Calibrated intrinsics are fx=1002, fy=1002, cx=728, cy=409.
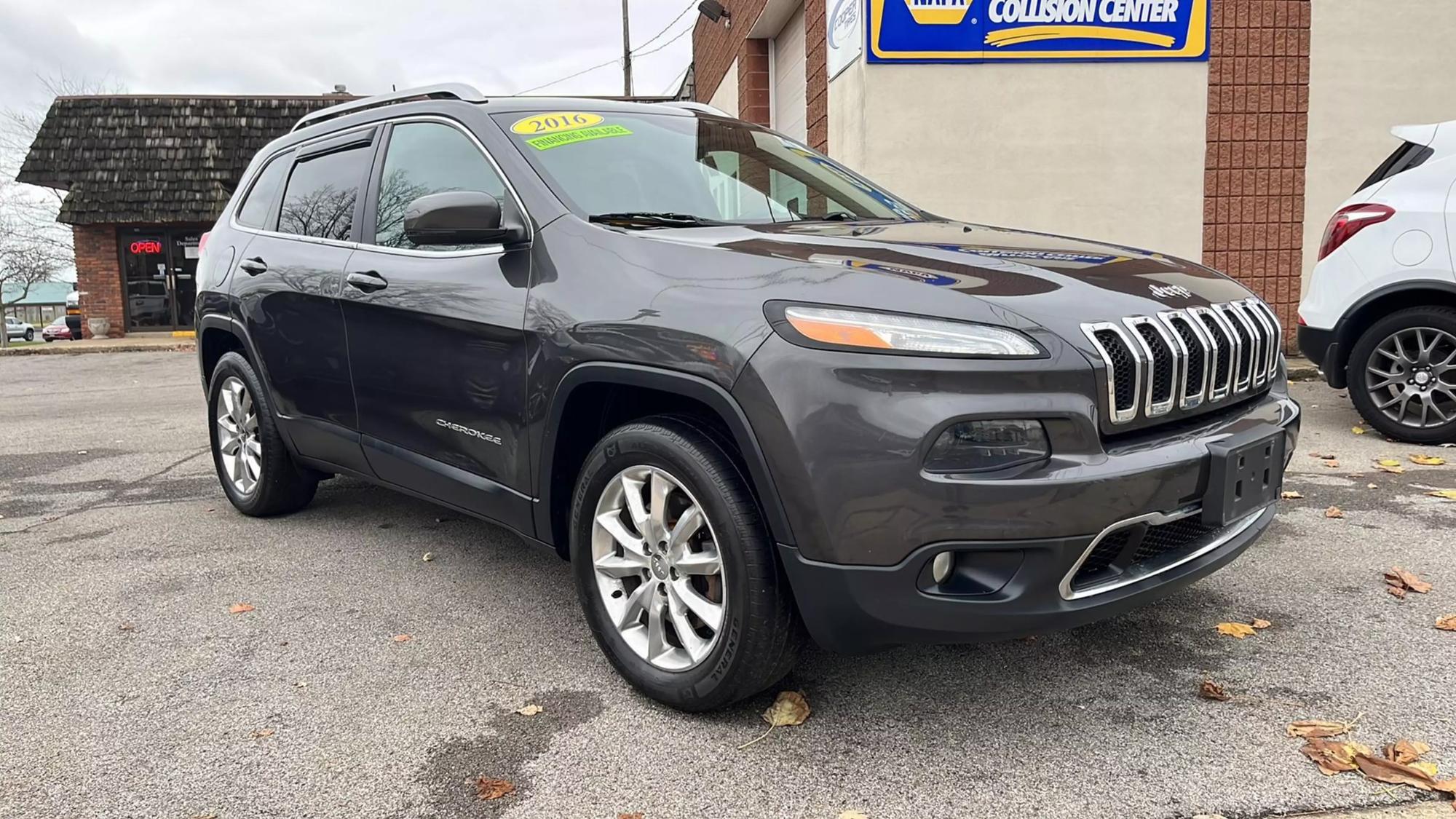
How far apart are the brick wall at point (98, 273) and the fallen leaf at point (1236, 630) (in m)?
23.0

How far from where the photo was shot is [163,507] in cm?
505

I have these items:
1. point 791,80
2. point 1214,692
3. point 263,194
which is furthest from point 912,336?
point 791,80

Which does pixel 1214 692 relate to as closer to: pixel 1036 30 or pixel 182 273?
pixel 1036 30

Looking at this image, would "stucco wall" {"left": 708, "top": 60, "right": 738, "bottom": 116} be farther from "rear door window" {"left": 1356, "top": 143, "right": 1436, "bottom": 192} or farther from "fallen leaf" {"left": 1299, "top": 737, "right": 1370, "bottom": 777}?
"fallen leaf" {"left": 1299, "top": 737, "right": 1370, "bottom": 777}

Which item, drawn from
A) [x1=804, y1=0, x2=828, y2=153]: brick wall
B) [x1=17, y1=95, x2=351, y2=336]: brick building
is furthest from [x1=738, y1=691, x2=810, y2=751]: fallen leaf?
[x1=17, y1=95, x2=351, y2=336]: brick building

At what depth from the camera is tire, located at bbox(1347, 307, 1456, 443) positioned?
5391 mm

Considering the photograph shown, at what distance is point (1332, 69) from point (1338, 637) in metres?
8.01

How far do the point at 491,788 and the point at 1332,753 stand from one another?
1935 millimetres

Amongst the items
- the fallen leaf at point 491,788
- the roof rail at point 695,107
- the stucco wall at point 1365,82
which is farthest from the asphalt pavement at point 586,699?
the stucco wall at point 1365,82

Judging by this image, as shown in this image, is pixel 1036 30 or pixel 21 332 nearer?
pixel 1036 30

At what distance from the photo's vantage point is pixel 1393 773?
7.28ft

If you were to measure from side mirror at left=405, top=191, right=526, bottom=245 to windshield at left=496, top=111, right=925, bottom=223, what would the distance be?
0.81 ft

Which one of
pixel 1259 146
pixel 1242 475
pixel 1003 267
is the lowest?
pixel 1242 475

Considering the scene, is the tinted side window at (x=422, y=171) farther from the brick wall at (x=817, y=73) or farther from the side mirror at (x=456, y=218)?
the brick wall at (x=817, y=73)
